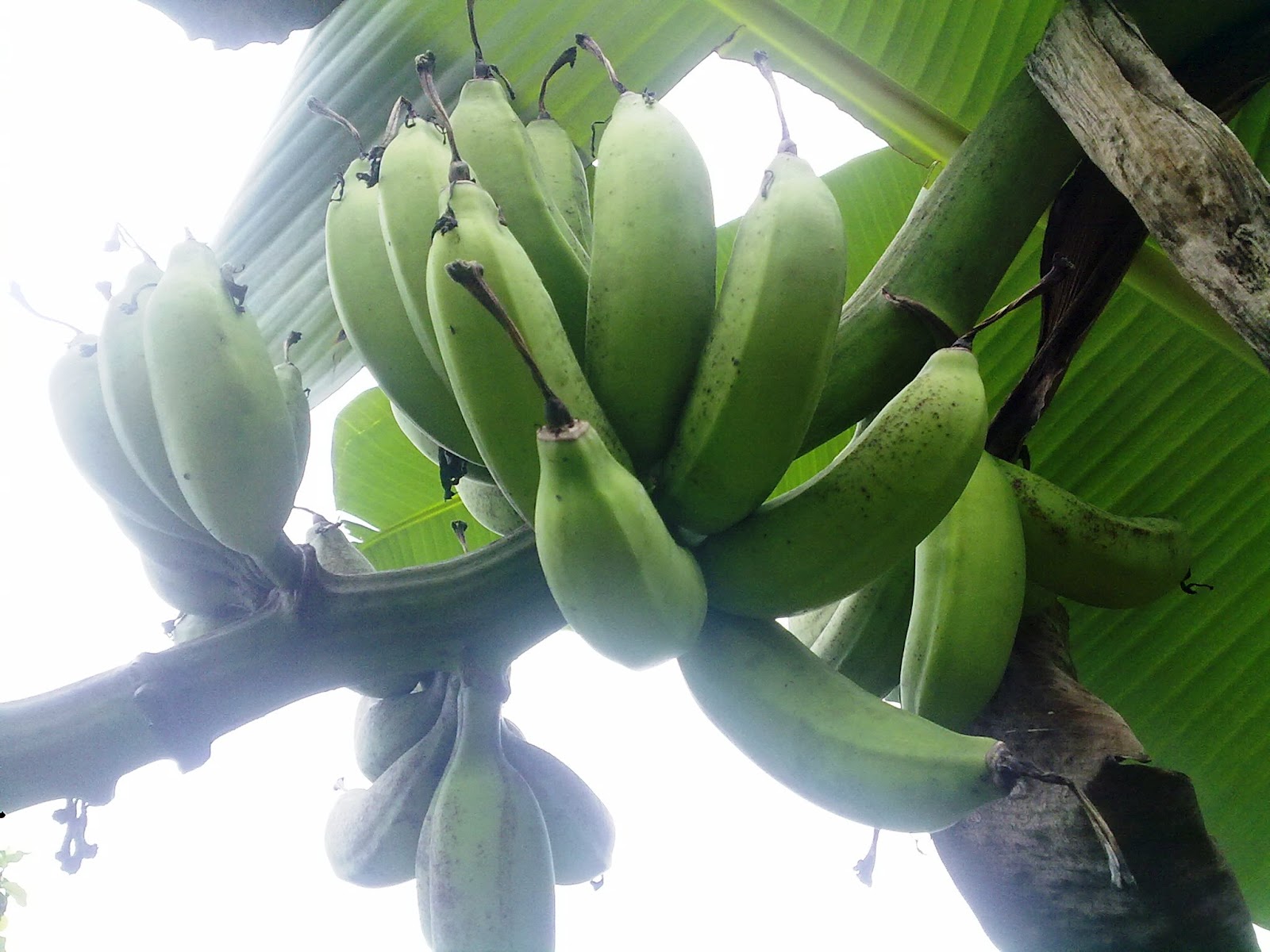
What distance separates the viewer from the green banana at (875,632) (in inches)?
37.6

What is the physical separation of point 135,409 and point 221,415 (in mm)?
125

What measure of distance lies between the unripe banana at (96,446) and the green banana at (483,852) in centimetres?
29

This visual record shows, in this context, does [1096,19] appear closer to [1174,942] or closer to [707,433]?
[707,433]

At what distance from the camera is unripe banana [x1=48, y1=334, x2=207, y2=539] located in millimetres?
830

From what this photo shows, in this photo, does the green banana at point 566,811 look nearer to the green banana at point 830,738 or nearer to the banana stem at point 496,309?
the green banana at point 830,738

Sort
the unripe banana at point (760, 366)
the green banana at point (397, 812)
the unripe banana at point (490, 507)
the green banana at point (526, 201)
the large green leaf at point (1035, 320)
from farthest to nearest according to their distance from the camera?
1. the large green leaf at point (1035, 320)
2. the unripe banana at point (490, 507)
3. the green banana at point (397, 812)
4. the green banana at point (526, 201)
5. the unripe banana at point (760, 366)

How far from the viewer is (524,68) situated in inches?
48.7

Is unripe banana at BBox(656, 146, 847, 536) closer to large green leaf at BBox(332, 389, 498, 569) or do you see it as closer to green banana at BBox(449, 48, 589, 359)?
green banana at BBox(449, 48, 589, 359)

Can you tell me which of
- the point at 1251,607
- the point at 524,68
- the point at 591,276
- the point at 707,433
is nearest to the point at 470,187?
the point at 591,276

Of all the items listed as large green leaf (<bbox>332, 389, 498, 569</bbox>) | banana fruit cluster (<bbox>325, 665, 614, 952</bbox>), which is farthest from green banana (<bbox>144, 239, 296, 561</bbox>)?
large green leaf (<bbox>332, 389, 498, 569</bbox>)

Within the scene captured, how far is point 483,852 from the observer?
75 cm

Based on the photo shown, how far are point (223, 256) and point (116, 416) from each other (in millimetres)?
500

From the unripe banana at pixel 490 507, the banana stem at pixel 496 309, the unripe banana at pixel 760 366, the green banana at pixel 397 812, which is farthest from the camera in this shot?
the unripe banana at pixel 490 507

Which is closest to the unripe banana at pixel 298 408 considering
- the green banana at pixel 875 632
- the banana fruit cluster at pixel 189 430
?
the banana fruit cluster at pixel 189 430
